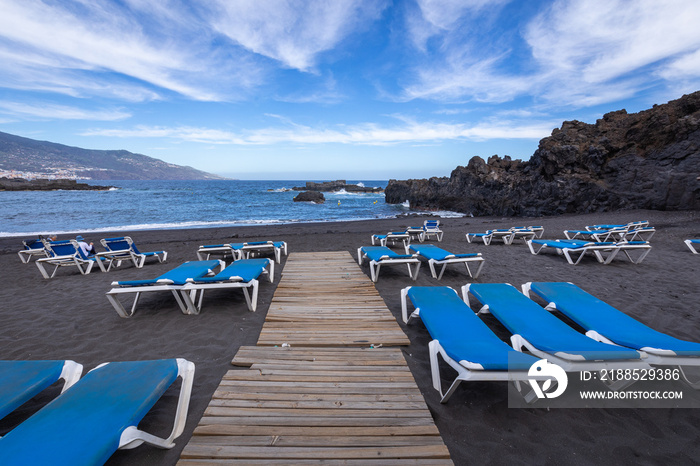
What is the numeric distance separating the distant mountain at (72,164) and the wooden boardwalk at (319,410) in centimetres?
17615

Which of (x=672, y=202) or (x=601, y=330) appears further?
(x=672, y=202)

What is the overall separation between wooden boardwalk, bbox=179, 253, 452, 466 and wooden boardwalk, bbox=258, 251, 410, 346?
4 cm

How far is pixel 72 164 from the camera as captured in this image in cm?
15412

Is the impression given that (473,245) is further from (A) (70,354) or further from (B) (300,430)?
(A) (70,354)

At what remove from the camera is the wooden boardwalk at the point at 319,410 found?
74.4 inches

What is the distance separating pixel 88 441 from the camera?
5.70ft

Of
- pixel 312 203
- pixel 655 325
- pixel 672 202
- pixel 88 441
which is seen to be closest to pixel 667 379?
pixel 655 325

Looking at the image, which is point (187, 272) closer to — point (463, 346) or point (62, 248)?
point (463, 346)

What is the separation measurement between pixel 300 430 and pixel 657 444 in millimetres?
2949

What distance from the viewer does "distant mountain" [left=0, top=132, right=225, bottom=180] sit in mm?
132625

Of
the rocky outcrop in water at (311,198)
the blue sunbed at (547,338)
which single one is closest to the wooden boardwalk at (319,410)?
the blue sunbed at (547,338)

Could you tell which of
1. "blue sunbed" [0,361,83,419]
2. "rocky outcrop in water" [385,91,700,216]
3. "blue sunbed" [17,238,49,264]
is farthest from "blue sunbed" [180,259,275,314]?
"rocky outcrop in water" [385,91,700,216]

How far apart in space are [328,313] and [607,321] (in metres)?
3.67

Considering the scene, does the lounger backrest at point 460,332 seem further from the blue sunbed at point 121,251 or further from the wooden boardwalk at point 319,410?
the blue sunbed at point 121,251
